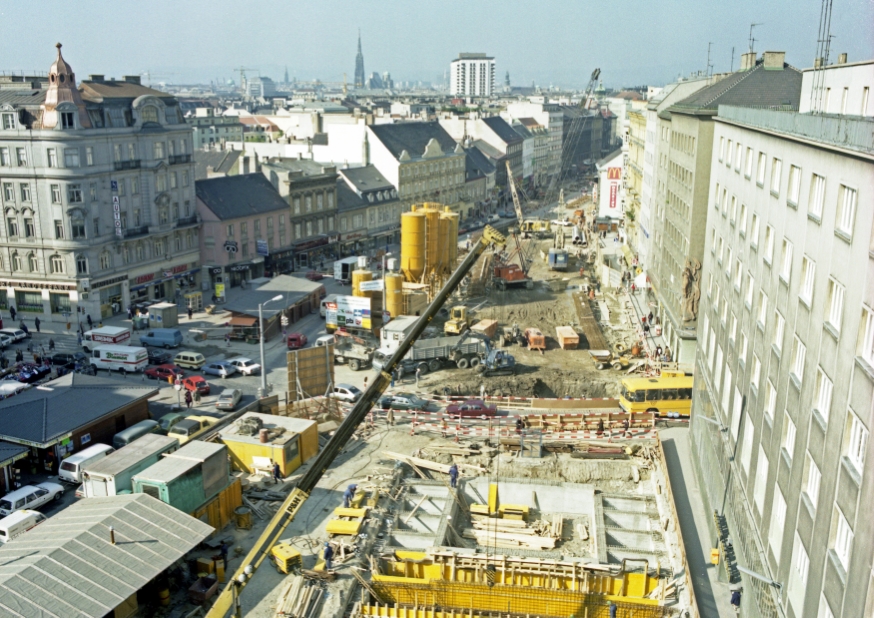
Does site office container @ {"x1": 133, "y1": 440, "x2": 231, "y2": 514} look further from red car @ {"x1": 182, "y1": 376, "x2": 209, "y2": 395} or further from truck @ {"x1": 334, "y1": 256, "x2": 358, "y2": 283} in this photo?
truck @ {"x1": 334, "y1": 256, "x2": 358, "y2": 283}

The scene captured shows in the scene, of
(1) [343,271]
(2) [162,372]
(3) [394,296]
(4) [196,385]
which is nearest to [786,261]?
(4) [196,385]

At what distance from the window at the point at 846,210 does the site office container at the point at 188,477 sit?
21.6 meters

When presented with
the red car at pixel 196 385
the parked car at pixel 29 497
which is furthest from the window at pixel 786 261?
the red car at pixel 196 385

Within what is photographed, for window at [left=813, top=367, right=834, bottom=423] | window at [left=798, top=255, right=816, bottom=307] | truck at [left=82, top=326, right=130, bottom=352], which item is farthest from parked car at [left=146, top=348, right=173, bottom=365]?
window at [left=813, top=367, right=834, bottom=423]

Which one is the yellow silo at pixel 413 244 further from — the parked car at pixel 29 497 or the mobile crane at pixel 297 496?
the mobile crane at pixel 297 496

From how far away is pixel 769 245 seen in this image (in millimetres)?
23125

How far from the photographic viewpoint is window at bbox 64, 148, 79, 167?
5662 centimetres

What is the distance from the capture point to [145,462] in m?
30.1

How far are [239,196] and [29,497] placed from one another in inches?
1782

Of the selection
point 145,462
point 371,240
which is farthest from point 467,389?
point 371,240

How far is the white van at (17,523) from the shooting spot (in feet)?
93.1

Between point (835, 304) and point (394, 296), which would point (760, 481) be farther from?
point (394, 296)

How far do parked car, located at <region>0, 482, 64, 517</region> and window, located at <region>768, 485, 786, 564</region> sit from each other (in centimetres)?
2585

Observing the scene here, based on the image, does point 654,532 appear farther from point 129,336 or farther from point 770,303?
point 129,336
